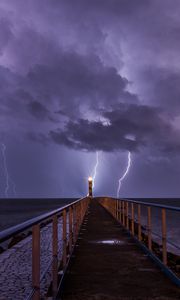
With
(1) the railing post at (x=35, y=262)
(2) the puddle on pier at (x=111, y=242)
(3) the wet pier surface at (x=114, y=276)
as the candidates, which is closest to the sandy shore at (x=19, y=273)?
(3) the wet pier surface at (x=114, y=276)

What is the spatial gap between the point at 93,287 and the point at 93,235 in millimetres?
5533

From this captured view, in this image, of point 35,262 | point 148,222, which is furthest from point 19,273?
point 35,262

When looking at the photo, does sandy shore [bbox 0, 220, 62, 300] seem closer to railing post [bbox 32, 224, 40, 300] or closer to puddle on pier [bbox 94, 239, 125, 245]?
railing post [bbox 32, 224, 40, 300]

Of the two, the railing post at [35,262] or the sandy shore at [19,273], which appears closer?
the railing post at [35,262]

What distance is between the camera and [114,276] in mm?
5266

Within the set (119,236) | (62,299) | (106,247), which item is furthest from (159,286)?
(119,236)

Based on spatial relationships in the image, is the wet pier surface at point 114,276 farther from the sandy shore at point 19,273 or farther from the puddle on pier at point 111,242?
the sandy shore at point 19,273

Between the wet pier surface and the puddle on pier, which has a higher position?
the puddle on pier

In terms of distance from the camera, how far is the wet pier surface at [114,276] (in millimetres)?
4324

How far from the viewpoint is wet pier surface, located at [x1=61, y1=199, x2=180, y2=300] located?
4324mm

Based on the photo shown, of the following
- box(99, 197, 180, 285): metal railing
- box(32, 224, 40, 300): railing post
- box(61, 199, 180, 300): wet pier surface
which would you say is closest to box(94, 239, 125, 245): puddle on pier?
box(61, 199, 180, 300): wet pier surface

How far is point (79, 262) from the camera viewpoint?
6.33 meters

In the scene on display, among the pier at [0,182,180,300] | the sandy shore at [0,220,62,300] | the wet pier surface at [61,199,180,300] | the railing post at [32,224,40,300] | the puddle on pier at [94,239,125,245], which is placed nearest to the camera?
the railing post at [32,224,40,300]

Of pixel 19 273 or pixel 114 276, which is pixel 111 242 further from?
pixel 114 276
